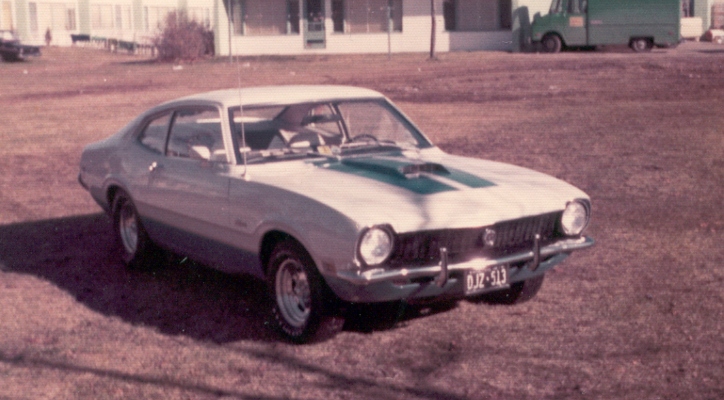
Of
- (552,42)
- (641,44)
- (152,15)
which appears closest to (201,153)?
(641,44)

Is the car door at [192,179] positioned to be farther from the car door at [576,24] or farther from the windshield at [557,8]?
the windshield at [557,8]

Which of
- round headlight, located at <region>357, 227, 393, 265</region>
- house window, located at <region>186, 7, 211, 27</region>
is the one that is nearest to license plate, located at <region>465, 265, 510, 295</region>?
round headlight, located at <region>357, 227, 393, 265</region>

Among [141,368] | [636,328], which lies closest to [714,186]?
[636,328]

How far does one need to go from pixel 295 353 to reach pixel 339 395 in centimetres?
75

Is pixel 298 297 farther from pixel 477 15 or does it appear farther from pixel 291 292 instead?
pixel 477 15

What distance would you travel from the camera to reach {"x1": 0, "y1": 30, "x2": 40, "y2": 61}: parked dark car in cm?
4228

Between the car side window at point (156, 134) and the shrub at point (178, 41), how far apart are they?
30590 mm

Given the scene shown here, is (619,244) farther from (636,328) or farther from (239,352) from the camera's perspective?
(239,352)

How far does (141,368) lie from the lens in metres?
5.36

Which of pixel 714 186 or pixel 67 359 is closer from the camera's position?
pixel 67 359

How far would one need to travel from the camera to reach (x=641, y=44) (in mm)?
32625

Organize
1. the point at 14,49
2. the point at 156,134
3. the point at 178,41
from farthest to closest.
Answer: the point at 14,49
the point at 178,41
the point at 156,134

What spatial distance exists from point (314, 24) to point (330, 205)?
36626 millimetres

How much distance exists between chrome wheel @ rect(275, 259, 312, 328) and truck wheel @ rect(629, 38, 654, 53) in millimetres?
28989
